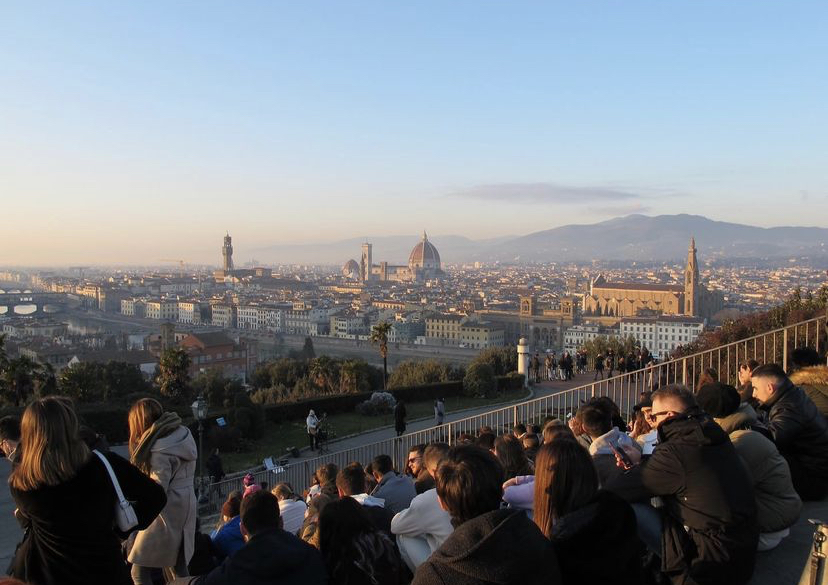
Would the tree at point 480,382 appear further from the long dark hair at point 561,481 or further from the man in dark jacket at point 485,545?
the man in dark jacket at point 485,545

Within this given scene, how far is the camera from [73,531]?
2852mm

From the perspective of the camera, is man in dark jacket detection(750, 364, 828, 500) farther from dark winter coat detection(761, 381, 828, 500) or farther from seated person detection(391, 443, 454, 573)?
seated person detection(391, 443, 454, 573)

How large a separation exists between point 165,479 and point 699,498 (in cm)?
238

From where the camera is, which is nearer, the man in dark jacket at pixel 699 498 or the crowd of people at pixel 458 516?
the crowd of people at pixel 458 516

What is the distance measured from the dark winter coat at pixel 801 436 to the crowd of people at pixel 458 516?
0.93ft

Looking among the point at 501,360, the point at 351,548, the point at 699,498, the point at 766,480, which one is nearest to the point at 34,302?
the point at 501,360

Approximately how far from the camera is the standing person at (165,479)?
11.5ft

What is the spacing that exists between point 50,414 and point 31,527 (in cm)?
50

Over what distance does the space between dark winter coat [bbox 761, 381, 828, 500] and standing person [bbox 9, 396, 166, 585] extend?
3593 millimetres

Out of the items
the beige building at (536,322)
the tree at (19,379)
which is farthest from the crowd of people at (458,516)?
the beige building at (536,322)

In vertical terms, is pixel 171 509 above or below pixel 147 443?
below

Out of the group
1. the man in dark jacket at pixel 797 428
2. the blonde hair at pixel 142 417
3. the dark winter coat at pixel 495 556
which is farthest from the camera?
the man in dark jacket at pixel 797 428

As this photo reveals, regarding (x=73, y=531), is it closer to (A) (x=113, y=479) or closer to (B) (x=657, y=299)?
(A) (x=113, y=479)

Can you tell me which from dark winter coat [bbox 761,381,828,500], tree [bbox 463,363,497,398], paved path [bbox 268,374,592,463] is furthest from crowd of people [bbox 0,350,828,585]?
tree [bbox 463,363,497,398]
